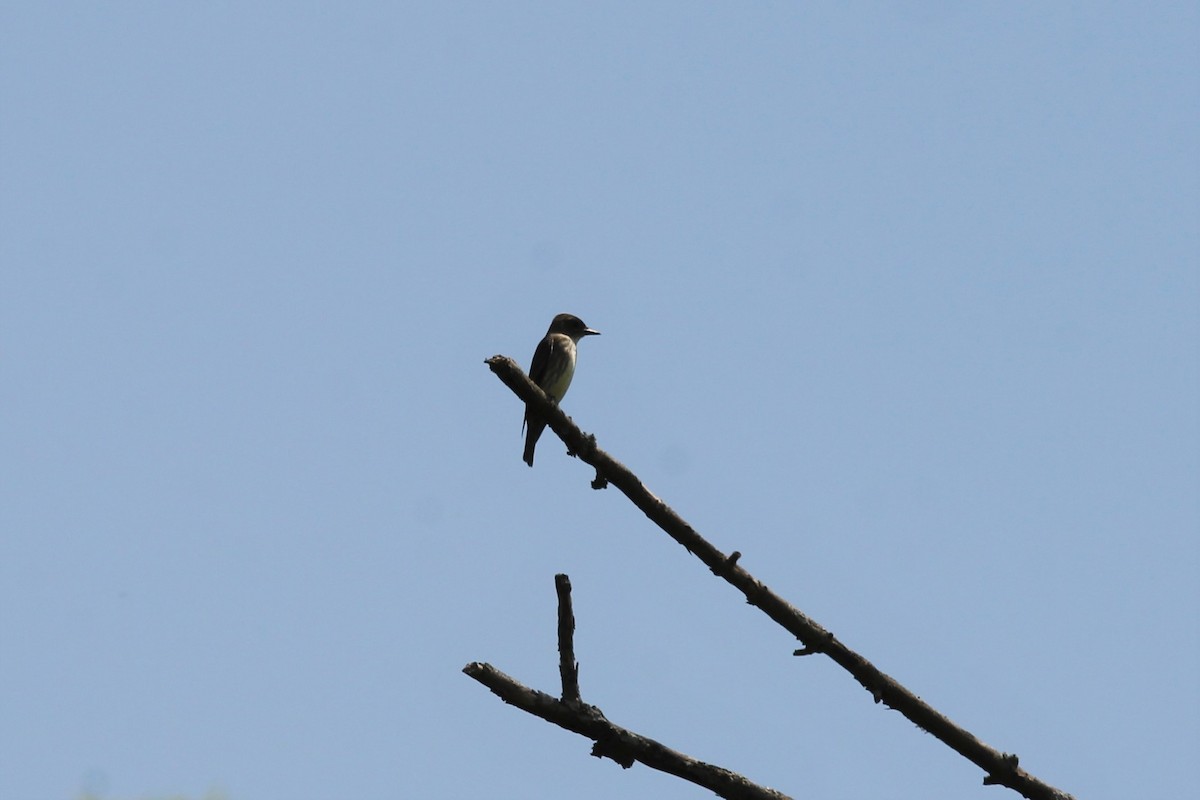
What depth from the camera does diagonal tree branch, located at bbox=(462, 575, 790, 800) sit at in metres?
5.44

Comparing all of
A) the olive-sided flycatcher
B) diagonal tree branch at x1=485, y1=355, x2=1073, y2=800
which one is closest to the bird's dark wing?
the olive-sided flycatcher

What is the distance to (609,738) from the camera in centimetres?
553

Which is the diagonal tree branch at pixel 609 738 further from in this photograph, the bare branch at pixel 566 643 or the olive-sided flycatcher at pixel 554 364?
the olive-sided flycatcher at pixel 554 364

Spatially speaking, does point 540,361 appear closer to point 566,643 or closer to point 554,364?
point 554,364

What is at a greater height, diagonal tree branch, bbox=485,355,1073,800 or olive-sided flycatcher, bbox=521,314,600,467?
olive-sided flycatcher, bbox=521,314,600,467

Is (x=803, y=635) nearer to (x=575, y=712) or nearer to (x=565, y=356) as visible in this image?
(x=575, y=712)

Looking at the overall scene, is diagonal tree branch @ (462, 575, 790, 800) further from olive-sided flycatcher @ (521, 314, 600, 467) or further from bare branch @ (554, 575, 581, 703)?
olive-sided flycatcher @ (521, 314, 600, 467)

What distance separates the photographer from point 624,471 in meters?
6.14

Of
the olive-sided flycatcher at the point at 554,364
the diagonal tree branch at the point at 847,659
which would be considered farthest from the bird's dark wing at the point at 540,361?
the diagonal tree branch at the point at 847,659

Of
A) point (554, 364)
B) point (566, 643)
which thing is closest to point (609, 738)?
point (566, 643)

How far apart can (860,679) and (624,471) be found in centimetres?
134

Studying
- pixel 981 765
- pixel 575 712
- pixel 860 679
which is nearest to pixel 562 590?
pixel 575 712

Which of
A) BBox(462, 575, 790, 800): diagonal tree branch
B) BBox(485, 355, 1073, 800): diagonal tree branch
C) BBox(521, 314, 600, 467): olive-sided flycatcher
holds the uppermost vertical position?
BBox(521, 314, 600, 467): olive-sided flycatcher

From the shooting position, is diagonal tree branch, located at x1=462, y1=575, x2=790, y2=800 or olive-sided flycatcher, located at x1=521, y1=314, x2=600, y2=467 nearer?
diagonal tree branch, located at x1=462, y1=575, x2=790, y2=800
